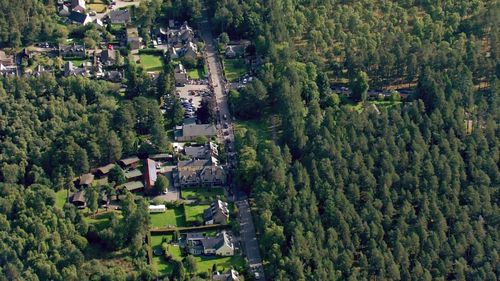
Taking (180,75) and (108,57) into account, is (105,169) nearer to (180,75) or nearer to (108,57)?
(180,75)

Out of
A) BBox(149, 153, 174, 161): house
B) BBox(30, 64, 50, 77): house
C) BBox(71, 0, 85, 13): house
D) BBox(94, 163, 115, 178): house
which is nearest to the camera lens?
BBox(94, 163, 115, 178): house

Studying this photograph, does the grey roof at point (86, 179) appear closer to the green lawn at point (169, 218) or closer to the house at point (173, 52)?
the green lawn at point (169, 218)

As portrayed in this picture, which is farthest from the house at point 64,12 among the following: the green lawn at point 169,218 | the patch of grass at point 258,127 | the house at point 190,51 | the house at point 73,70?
the green lawn at point 169,218

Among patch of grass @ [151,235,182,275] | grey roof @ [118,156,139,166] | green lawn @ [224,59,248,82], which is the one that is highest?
green lawn @ [224,59,248,82]

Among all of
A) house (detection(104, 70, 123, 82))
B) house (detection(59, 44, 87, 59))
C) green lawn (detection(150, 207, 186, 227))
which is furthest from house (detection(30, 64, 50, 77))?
green lawn (detection(150, 207, 186, 227))

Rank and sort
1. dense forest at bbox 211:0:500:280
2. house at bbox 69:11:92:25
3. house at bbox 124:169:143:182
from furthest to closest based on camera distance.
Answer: house at bbox 69:11:92:25 < house at bbox 124:169:143:182 < dense forest at bbox 211:0:500:280

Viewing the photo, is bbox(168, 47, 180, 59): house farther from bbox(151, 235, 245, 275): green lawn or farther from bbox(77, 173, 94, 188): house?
bbox(151, 235, 245, 275): green lawn
